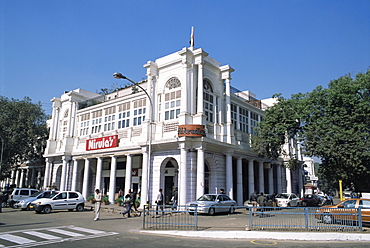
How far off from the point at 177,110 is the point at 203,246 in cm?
1596

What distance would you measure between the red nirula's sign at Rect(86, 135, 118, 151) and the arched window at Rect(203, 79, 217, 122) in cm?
1020

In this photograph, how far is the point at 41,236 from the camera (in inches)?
419

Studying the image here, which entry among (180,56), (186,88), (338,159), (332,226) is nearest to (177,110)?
(186,88)

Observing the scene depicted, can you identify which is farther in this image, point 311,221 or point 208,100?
point 208,100

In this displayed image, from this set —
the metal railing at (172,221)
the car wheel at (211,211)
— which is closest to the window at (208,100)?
the car wheel at (211,211)

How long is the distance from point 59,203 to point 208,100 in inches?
576

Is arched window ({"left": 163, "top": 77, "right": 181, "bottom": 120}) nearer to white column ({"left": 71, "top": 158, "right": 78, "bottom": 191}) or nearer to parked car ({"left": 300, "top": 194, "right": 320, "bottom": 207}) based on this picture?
white column ({"left": 71, "top": 158, "right": 78, "bottom": 191})

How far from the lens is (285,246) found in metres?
9.28

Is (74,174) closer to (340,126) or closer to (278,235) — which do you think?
(278,235)

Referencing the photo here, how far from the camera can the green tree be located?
36.9 metres

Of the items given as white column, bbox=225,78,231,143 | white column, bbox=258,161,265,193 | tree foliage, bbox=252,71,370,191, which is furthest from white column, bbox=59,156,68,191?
tree foliage, bbox=252,71,370,191

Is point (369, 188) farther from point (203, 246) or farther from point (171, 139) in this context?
point (203, 246)

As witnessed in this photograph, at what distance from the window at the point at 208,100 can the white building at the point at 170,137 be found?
9 centimetres

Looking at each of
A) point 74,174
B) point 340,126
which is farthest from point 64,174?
point 340,126
